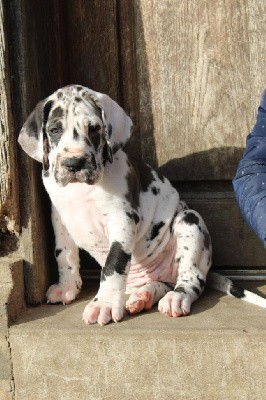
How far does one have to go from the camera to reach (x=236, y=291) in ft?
13.8

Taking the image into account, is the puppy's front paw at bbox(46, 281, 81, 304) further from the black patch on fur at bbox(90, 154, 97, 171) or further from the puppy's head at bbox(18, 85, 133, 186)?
the black patch on fur at bbox(90, 154, 97, 171)

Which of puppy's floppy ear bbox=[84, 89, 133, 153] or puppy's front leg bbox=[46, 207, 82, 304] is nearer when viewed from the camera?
puppy's floppy ear bbox=[84, 89, 133, 153]

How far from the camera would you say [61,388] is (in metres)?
3.76

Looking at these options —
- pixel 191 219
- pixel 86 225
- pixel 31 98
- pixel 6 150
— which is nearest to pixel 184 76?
pixel 191 219

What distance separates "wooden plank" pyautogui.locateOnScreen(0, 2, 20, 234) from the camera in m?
3.96

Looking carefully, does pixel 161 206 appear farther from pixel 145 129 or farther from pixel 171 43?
pixel 171 43

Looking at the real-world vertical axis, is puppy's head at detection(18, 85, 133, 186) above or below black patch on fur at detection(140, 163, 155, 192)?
above

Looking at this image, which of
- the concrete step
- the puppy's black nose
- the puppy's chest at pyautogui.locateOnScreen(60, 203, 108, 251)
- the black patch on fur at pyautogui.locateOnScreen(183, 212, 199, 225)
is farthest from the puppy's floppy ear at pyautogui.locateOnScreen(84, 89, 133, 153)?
the concrete step

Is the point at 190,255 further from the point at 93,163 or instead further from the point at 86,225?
the point at 93,163

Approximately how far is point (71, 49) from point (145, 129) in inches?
25.3

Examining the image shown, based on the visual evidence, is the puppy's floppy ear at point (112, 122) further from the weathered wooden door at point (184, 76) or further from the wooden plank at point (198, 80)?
the wooden plank at point (198, 80)

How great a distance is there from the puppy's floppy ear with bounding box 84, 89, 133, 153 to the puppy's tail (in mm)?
942

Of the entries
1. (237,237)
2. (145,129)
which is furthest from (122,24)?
(237,237)

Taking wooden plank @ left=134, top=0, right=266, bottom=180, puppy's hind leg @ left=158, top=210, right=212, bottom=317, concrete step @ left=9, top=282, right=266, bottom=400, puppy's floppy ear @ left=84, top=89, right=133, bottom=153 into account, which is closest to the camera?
concrete step @ left=9, top=282, right=266, bottom=400
